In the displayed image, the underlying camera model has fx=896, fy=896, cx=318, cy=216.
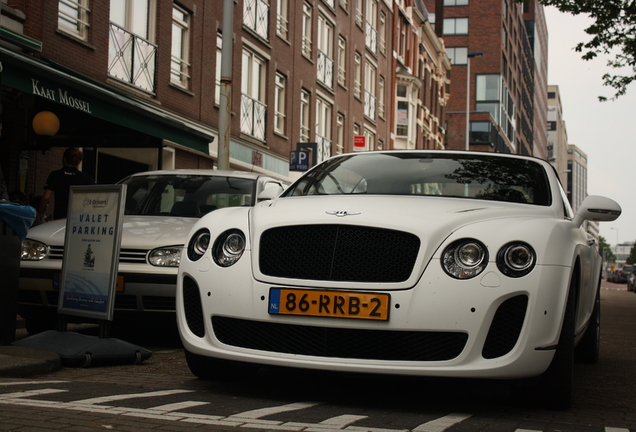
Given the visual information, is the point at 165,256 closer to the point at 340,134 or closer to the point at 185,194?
the point at 185,194

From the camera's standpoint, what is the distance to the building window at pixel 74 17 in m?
16.4

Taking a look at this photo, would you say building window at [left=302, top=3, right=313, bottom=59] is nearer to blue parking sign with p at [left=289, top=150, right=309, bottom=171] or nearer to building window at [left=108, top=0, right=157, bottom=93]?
blue parking sign with p at [left=289, top=150, right=309, bottom=171]

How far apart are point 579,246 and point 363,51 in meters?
36.4

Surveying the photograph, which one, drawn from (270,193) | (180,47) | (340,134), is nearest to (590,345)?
(270,193)

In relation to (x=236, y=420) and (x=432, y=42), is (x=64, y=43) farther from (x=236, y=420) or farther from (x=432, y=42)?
(x=432, y=42)

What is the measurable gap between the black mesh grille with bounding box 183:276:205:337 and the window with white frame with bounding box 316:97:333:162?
1134 inches

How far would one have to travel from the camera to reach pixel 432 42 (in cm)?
6094

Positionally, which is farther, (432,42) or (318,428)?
(432,42)

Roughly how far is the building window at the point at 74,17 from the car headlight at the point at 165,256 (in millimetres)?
10118

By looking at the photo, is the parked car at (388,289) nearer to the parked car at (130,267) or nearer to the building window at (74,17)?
the parked car at (130,267)

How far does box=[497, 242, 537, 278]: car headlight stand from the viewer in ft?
14.7

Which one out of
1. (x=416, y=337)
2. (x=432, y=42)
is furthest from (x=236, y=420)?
(x=432, y=42)

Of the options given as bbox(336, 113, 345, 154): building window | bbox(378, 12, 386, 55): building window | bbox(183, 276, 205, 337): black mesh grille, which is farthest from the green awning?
bbox(378, 12, 386, 55): building window

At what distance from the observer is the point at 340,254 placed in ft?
15.1
